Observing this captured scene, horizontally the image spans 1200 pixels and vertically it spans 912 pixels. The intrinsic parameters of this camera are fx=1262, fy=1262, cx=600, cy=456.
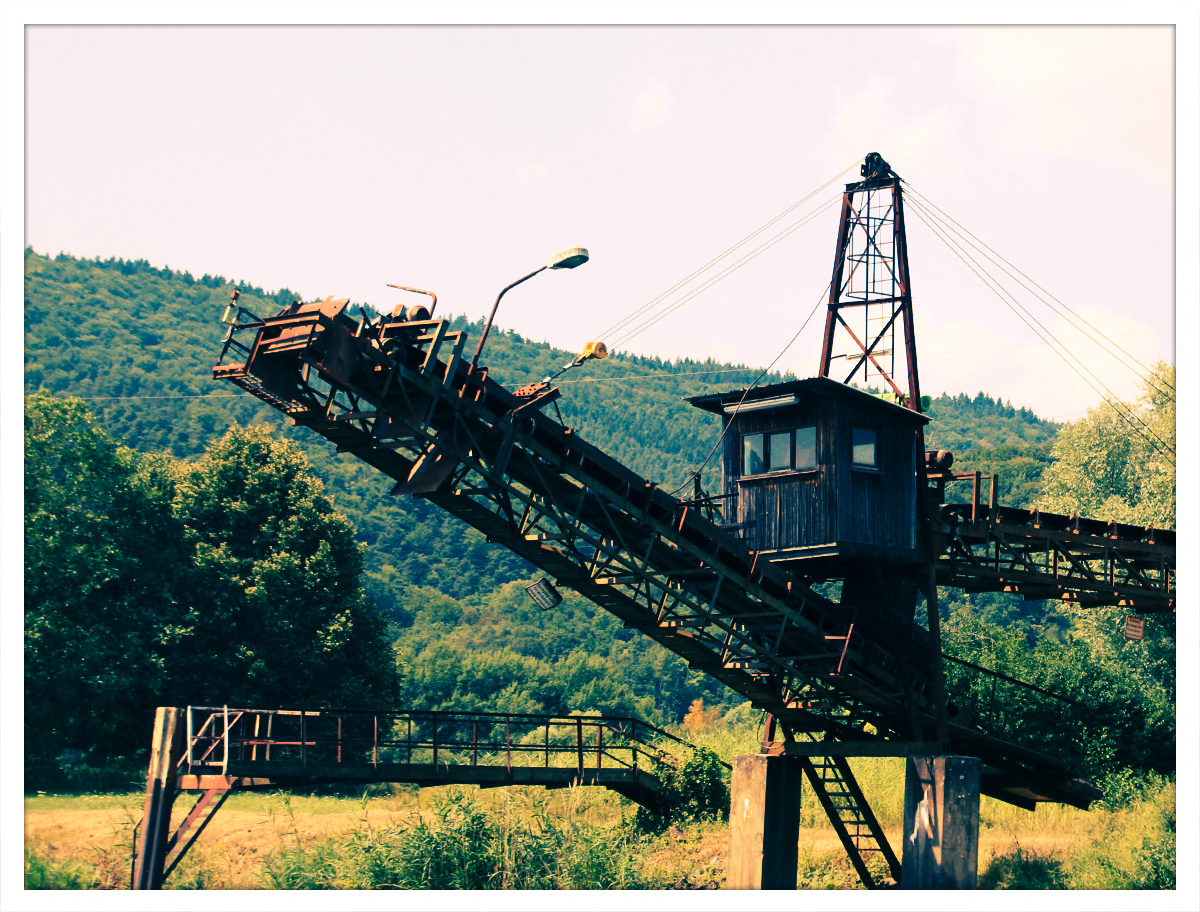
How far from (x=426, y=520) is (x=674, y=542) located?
98367mm

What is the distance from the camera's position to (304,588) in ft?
163

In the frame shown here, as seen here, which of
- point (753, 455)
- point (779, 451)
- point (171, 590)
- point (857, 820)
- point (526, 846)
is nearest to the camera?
point (779, 451)

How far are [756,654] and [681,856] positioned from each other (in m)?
8.71

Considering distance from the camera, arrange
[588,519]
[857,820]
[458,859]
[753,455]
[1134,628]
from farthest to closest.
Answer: [1134,628], [857,820], [753,455], [458,859], [588,519]

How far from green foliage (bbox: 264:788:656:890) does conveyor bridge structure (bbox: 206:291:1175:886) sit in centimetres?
505

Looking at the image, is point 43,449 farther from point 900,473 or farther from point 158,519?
point 900,473

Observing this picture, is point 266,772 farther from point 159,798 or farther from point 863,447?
point 863,447

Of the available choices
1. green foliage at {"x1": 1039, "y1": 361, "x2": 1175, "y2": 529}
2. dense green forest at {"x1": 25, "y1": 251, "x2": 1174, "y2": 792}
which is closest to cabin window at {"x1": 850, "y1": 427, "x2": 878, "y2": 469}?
dense green forest at {"x1": 25, "y1": 251, "x2": 1174, "y2": 792}

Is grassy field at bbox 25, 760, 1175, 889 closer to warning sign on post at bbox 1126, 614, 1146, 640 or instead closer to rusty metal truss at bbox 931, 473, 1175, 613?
warning sign on post at bbox 1126, 614, 1146, 640

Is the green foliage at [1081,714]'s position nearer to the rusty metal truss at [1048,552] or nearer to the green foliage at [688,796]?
the rusty metal truss at [1048,552]

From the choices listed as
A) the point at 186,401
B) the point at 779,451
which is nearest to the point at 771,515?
the point at 779,451

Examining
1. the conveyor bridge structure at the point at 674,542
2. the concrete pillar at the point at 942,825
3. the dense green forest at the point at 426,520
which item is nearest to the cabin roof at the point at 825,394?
the conveyor bridge structure at the point at 674,542

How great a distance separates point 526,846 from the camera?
84.5 feet

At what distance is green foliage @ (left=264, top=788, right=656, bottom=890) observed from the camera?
81.7ft
